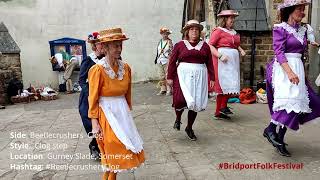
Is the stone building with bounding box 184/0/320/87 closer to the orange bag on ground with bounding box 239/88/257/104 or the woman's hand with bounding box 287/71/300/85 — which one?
the orange bag on ground with bounding box 239/88/257/104

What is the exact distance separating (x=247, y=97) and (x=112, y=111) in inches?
217

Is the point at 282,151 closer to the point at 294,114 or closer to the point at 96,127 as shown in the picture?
the point at 294,114

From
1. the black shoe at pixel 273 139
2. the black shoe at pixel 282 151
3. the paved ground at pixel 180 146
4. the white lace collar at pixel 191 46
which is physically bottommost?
the paved ground at pixel 180 146

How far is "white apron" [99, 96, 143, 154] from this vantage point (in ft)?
12.3

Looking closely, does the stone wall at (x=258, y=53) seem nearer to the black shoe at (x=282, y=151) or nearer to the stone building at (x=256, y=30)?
the stone building at (x=256, y=30)

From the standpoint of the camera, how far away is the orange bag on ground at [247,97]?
28.6ft

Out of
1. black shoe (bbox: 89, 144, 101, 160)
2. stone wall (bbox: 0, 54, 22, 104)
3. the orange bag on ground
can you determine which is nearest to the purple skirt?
black shoe (bbox: 89, 144, 101, 160)

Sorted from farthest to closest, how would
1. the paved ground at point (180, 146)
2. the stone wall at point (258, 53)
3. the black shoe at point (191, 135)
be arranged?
the stone wall at point (258, 53) → the black shoe at point (191, 135) → the paved ground at point (180, 146)

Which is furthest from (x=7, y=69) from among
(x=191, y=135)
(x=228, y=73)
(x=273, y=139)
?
(x=273, y=139)

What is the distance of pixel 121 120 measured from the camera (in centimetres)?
383

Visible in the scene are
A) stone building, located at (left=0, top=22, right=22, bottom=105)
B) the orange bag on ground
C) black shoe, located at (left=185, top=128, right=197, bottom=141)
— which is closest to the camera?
black shoe, located at (left=185, top=128, right=197, bottom=141)

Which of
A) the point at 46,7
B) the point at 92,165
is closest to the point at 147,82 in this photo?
the point at 46,7

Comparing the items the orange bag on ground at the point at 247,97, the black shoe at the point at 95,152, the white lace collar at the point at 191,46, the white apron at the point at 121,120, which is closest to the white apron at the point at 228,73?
the white lace collar at the point at 191,46

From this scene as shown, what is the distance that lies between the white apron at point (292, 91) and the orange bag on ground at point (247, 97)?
379 cm
